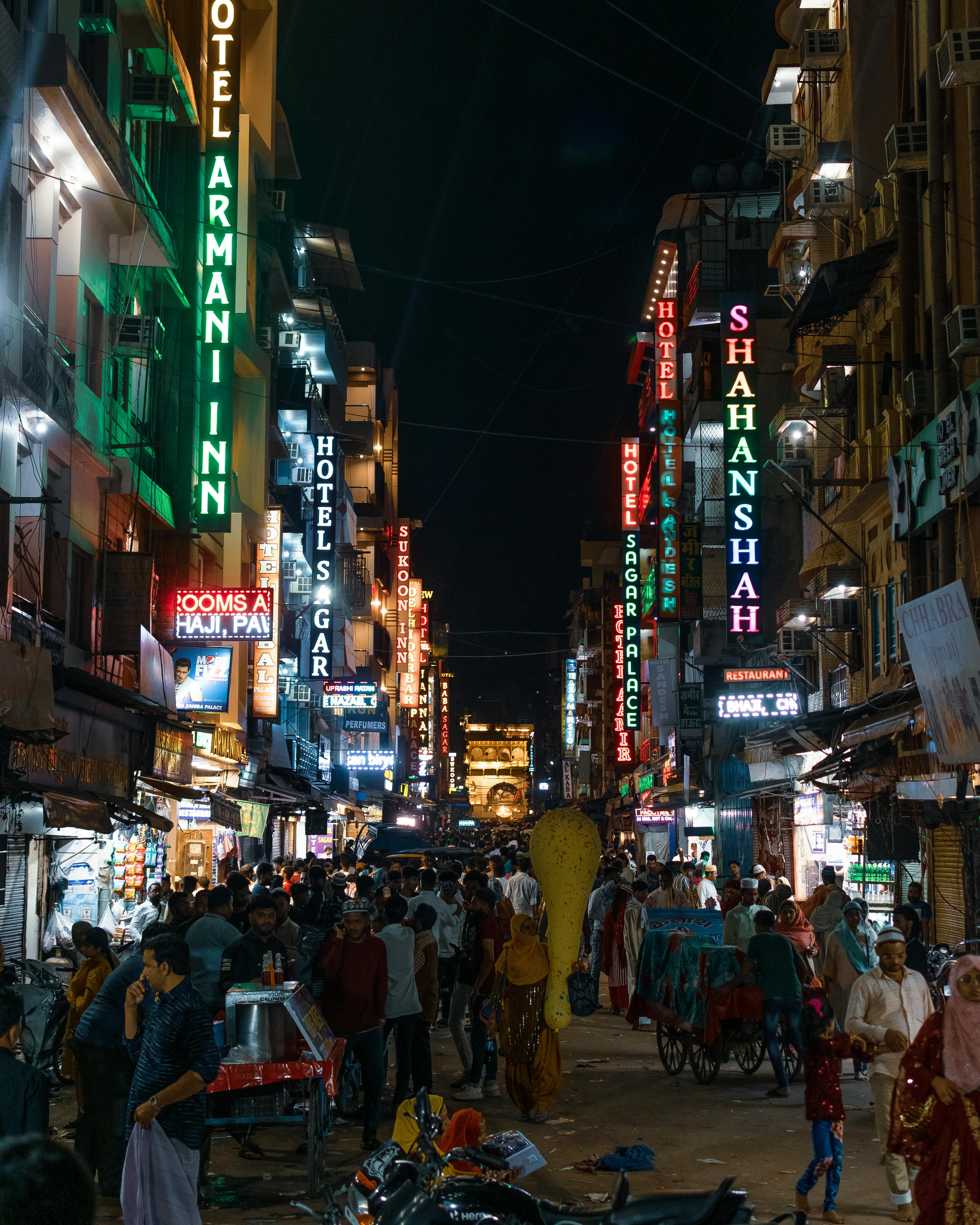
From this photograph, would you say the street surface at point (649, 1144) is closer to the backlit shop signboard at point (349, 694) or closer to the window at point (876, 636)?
the window at point (876, 636)

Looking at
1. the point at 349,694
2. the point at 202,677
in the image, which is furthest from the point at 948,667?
the point at 349,694

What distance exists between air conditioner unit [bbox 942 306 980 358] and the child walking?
9920mm

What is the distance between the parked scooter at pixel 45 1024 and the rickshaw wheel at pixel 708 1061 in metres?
5.87

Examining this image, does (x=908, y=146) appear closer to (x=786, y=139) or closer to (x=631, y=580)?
(x=786, y=139)

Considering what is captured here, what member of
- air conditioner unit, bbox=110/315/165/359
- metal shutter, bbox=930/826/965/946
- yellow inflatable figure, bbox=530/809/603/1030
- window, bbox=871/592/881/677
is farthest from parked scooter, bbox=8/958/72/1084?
window, bbox=871/592/881/677

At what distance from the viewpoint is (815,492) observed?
28.2 metres

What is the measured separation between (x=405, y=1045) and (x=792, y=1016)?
382 cm

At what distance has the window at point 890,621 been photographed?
874 inches

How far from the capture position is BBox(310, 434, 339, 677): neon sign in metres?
42.2

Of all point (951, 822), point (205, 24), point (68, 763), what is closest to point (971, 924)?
point (951, 822)

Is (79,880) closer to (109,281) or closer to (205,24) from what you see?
(109,281)

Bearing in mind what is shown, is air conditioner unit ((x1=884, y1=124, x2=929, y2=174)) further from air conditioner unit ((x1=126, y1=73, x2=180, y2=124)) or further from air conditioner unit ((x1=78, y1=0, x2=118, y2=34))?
air conditioner unit ((x1=78, y1=0, x2=118, y2=34))

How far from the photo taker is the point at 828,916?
1527 cm

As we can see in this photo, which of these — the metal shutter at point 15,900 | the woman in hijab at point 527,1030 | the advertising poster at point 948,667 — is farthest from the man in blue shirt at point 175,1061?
the metal shutter at point 15,900
